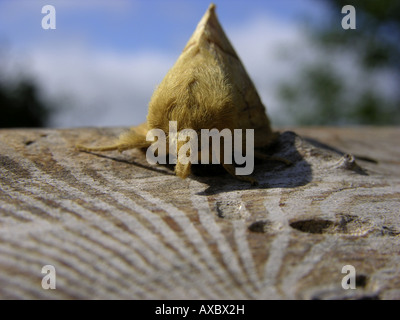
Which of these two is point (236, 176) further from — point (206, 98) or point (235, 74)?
point (235, 74)

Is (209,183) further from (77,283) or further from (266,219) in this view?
(77,283)

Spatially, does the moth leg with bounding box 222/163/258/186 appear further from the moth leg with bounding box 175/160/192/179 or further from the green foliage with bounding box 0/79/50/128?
the green foliage with bounding box 0/79/50/128

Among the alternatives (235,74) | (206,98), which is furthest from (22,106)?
(206,98)

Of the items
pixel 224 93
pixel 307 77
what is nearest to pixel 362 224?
pixel 224 93

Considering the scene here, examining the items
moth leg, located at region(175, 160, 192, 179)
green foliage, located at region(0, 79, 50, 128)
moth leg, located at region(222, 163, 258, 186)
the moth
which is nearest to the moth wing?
the moth

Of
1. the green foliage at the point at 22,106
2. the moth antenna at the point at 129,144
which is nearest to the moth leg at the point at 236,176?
the moth antenna at the point at 129,144

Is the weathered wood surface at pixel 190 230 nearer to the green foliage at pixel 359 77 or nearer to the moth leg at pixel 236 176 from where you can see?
the moth leg at pixel 236 176
